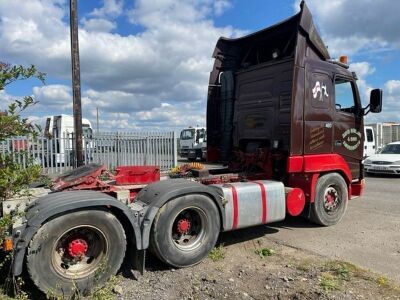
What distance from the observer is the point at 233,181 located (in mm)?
7039

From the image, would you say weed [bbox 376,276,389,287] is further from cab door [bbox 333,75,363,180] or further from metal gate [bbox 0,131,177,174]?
metal gate [bbox 0,131,177,174]

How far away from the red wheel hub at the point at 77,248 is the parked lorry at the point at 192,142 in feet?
73.7

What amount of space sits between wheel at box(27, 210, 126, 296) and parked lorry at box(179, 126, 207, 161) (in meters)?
22.4

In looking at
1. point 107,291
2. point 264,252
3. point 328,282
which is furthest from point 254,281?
point 107,291

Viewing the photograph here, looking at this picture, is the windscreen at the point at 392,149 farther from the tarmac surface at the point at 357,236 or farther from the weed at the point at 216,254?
the weed at the point at 216,254

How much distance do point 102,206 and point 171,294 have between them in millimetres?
1239

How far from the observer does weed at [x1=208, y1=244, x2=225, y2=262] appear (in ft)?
18.8

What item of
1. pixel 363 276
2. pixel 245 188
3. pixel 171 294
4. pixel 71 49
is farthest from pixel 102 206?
pixel 71 49

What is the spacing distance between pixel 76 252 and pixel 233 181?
320 centimetres

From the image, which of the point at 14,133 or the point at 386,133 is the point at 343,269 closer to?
the point at 14,133

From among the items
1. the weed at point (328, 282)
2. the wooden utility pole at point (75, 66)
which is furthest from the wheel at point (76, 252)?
the wooden utility pole at point (75, 66)

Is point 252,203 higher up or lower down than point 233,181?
lower down

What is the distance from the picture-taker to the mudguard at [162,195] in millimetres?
4973

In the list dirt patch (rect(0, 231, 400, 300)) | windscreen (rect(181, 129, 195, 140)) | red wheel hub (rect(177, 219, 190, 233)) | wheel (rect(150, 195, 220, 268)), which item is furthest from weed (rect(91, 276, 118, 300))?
windscreen (rect(181, 129, 195, 140))
